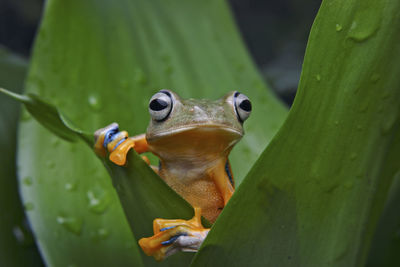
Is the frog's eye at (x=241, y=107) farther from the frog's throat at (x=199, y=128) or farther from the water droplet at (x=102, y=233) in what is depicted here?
the water droplet at (x=102, y=233)

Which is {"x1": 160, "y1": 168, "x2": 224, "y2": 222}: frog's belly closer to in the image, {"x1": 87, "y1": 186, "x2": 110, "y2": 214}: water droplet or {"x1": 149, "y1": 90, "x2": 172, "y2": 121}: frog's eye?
{"x1": 149, "y1": 90, "x2": 172, "y2": 121}: frog's eye

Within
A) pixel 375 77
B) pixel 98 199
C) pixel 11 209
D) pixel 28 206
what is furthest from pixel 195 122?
pixel 11 209

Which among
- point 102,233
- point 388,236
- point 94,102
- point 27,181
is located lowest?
point 388,236

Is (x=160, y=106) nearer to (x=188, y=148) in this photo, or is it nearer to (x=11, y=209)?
(x=188, y=148)

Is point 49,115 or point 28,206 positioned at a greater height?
point 49,115

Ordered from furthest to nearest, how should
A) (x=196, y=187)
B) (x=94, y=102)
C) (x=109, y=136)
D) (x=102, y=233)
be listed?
(x=94, y=102) → (x=102, y=233) → (x=196, y=187) → (x=109, y=136)

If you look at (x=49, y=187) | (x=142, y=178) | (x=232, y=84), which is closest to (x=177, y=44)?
(x=232, y=84)

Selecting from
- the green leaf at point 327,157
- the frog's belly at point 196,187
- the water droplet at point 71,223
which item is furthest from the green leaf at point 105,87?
the green leaf at point 327,157
